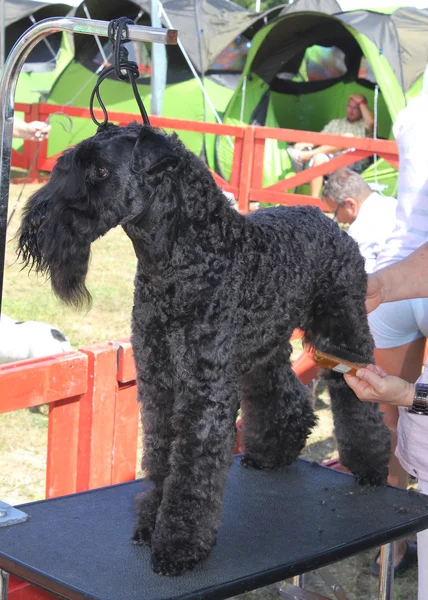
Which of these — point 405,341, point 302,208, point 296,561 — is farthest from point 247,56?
point 296,561

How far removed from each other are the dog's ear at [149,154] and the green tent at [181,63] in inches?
282

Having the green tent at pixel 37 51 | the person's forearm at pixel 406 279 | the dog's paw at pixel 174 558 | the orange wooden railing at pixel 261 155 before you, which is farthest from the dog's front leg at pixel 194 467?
the green tent at pixel 37 51

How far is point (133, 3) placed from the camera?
9.41m

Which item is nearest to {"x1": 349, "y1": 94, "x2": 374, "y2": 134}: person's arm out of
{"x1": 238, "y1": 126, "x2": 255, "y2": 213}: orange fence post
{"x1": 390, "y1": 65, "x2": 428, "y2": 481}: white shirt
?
{"x1": 238, "y1": 126, "x2": 255, "y2": 213}: orange fence post

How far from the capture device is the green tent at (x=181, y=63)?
29.5 ft

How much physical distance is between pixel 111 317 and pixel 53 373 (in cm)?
325

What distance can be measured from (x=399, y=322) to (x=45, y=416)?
2.02 meters

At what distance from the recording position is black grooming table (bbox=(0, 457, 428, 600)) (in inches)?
59.7

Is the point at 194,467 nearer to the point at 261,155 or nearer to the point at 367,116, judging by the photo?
the point at 261,155

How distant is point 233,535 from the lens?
1.76 m

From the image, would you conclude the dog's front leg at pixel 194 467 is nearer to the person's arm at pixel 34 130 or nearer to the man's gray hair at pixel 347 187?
the person's arm at pixel 34 130

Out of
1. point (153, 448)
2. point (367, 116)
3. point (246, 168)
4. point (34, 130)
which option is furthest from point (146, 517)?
point (367, 116)

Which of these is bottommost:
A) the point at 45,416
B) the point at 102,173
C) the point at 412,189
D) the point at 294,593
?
the point at 45,416

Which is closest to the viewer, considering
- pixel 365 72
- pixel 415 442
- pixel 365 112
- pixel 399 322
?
pixel 415 442
